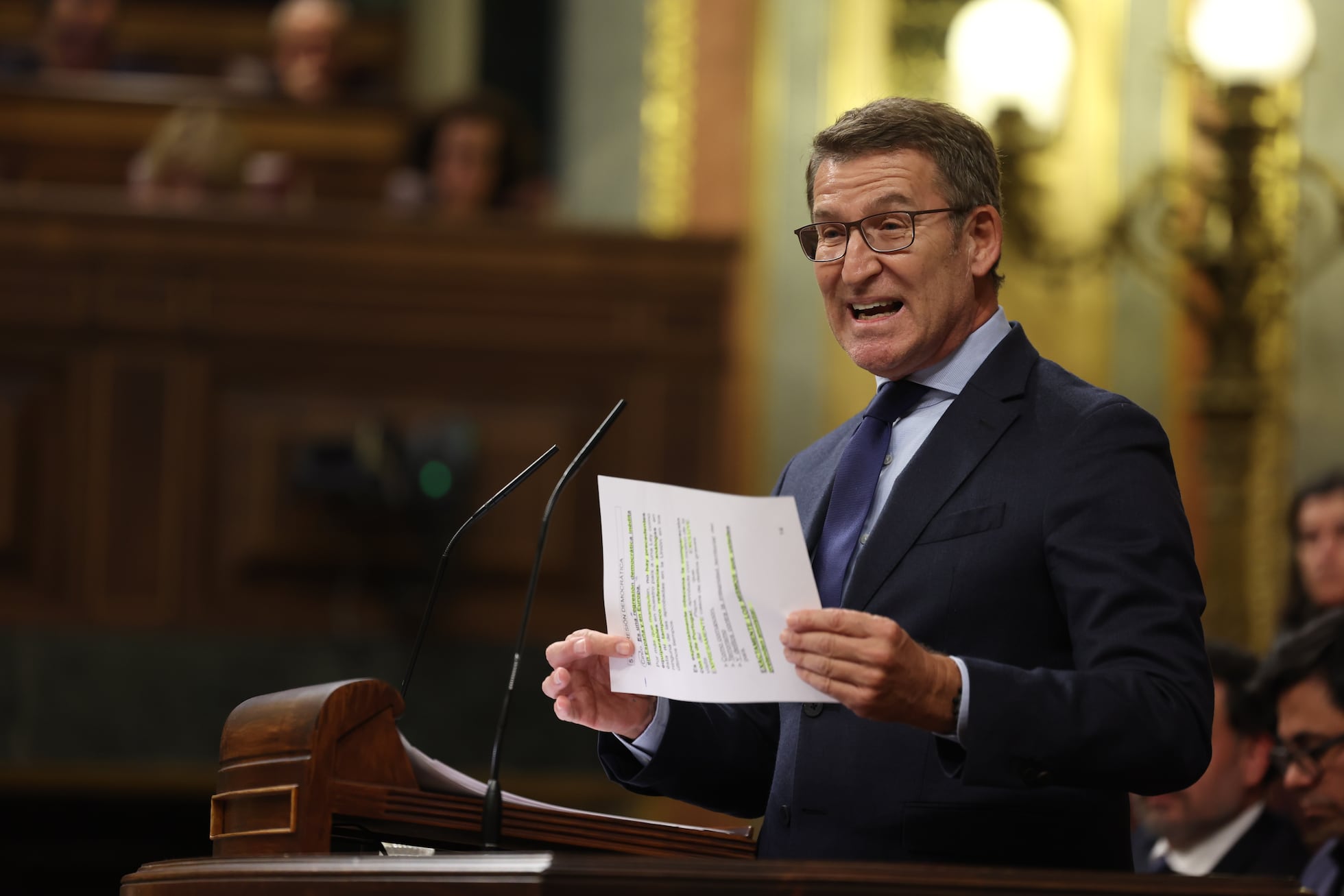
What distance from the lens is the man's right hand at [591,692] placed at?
181 cm

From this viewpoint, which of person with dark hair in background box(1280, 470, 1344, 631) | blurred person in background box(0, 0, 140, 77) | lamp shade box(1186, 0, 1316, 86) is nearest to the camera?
person with dark hair in background box(1280, 470, 1344, 631)

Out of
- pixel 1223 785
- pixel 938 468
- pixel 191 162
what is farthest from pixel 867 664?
pixel 191 162

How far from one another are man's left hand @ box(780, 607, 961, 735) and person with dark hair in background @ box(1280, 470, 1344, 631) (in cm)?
249

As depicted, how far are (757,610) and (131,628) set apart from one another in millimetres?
3723

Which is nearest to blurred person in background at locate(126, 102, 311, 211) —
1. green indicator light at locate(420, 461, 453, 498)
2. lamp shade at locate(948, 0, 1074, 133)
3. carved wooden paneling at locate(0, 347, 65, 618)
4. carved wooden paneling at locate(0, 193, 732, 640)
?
carved wooden paneling at locate(0, 193, 732, 640)

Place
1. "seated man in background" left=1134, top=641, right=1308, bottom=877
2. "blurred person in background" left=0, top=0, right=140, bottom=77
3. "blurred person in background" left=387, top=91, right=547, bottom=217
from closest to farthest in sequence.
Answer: "seated man in background" left=1134, top=641, right=1308, bottom=877
"blurred person in background" left=387, top=91, right=547, bottom=217
"blurred person in background" left=0, top=0, right=140, bottom=77

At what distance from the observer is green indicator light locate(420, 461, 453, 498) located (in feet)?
16.7

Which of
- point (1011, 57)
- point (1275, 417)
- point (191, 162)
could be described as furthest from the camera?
point (1275, 417)

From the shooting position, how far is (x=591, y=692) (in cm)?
192

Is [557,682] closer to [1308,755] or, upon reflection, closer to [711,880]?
[711,880]

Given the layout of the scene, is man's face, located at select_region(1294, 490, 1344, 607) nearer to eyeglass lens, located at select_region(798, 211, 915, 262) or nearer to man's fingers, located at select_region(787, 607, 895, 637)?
eyeglass lens, located at select_region(798, 211, 915, 262)

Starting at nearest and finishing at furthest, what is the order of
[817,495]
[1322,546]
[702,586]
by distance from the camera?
[702,586] → [817,495] → [1322,546]

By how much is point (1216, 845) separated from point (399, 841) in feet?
6.43

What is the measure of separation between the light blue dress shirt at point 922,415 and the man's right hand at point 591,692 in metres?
0.02
